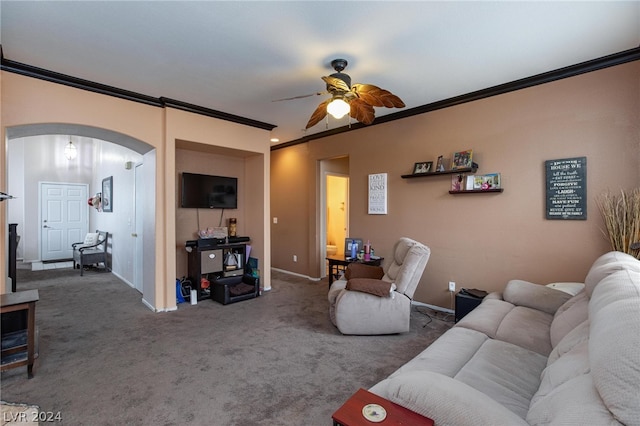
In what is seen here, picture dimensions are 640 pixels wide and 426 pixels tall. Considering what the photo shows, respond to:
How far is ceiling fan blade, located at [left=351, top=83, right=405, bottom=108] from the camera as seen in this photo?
8.70ft

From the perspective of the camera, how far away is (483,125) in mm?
3480

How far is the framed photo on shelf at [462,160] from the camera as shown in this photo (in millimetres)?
3488

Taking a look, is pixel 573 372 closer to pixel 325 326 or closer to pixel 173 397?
pixel 173 397

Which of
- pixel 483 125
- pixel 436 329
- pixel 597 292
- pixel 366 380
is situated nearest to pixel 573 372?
pixel 597 292

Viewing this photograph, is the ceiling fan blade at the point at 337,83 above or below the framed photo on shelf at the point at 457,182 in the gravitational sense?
above

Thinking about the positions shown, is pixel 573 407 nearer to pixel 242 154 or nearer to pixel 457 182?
pixel 457 182

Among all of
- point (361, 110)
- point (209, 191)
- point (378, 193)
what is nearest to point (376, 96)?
point (361, 110)

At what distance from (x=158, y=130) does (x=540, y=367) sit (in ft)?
13.9

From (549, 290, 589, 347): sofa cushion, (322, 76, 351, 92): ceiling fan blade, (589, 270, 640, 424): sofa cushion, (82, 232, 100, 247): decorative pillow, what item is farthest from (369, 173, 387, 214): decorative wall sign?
(82, 232, 100, 247): decorative pillow

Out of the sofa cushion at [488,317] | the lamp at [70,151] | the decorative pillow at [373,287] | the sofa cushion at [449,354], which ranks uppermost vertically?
the lamp at [70,151]

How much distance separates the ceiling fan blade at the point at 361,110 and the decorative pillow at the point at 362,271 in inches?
68.4

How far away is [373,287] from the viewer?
9.79 ft

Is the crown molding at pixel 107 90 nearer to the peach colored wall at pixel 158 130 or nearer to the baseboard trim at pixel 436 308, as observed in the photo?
the peach colored wall at pixel 158 130

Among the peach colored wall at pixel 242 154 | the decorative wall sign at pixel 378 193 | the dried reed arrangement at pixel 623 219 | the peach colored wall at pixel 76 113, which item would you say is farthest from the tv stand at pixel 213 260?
the dried reed arrangement at pixel 623 219
